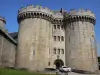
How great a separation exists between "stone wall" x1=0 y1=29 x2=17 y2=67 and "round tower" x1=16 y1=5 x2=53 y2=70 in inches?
48.0

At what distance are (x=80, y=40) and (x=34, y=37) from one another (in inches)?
374

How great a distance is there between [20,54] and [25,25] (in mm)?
6113

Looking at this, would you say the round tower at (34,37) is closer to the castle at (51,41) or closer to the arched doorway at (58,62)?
the castle at (51,41)

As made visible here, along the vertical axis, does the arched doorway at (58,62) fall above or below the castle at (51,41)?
below

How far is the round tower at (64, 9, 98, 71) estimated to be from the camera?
40.3 metres

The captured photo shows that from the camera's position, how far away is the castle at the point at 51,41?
129 ft

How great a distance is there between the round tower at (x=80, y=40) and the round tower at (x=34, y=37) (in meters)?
4.36

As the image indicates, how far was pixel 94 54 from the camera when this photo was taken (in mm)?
41656

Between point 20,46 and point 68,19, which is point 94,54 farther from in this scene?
point 20,46

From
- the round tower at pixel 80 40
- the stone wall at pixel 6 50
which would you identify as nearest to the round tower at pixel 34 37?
the stone wall at pixel 6 50

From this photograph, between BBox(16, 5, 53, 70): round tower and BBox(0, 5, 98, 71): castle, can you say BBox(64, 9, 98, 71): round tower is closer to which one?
BBox(0, 5, 98, 71): castle

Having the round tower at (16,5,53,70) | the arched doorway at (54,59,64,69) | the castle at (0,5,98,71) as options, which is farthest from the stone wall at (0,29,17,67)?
the arched doorway at (54,59,64,69)

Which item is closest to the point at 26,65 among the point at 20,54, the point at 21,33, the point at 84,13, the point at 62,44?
the point at 20,54

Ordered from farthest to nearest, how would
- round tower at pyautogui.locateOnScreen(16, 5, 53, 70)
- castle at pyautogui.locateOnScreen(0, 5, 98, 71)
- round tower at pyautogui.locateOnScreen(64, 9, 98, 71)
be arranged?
round tower at pyautogui.locateOnScreen(64, 9, 98, 71), castle at pyautogui.locateOnScreen(0, 5, 98, 71), round tower at pyautogui.locateOnScreen(16, 5, 53, 70)
